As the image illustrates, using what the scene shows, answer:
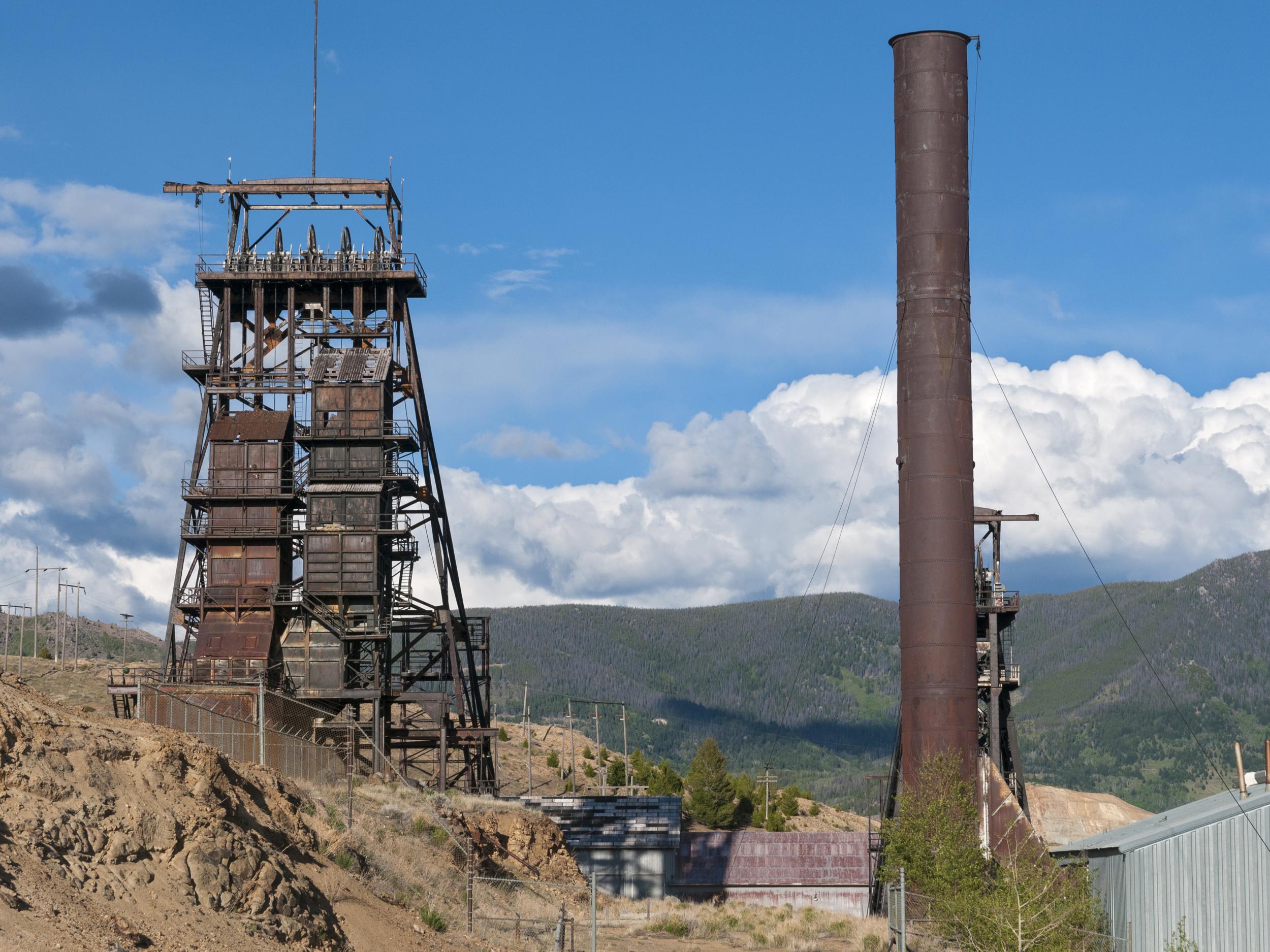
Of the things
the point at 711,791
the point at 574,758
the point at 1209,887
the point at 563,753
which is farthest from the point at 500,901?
the point at 574,758

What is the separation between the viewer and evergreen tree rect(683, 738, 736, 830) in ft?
289

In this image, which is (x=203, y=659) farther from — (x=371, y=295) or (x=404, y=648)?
(x=371, y=295)

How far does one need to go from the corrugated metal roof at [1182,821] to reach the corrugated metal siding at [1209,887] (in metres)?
0.10

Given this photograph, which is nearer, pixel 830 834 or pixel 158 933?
pixel 158 933

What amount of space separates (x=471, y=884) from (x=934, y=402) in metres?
20.9

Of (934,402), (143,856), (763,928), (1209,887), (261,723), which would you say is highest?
(934,402)

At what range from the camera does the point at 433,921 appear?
2822 centimetres

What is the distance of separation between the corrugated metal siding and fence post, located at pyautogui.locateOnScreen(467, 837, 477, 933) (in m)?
13.9

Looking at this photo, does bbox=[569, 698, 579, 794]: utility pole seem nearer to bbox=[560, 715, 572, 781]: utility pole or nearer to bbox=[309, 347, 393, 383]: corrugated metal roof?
bbox=[560, 715, 572, 781]: utility pole

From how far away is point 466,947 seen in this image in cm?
2744

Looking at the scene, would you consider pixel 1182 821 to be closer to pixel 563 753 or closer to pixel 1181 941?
pixel 1181 941

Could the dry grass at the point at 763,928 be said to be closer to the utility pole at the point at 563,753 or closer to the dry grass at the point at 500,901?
the dry grass at the point at 500,901

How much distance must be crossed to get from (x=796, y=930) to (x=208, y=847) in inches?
1153

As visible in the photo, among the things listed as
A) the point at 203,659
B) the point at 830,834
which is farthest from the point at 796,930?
the point at 203,659
